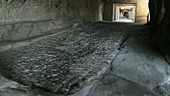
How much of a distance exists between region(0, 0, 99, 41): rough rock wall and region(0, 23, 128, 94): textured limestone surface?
30 cm

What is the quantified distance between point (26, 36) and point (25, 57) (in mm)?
924

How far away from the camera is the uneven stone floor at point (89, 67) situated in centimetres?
235

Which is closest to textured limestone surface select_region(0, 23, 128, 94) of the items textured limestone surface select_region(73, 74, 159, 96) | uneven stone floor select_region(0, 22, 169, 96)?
uneven stone floor select_region(0, 22, 169, 96)

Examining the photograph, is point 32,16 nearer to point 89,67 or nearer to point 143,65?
point 89,67

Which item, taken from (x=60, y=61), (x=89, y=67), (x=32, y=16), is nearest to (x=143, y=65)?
(x=89, y=67)

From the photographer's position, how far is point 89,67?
2896mm

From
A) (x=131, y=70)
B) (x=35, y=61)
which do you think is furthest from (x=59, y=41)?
(x=131, y=70)

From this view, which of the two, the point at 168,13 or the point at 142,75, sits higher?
the point at 168,13

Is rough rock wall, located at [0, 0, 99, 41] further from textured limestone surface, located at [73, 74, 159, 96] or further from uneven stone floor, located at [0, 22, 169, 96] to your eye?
textured limestone surface, located at [73, 74, 159, 96]

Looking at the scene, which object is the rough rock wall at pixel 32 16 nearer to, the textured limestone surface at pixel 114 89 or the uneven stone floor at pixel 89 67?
the uneven stone floor at pixel 89 67

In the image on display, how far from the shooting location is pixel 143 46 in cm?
365

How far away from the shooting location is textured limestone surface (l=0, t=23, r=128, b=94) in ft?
8.20

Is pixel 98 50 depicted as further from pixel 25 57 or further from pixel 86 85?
pixel 86 85

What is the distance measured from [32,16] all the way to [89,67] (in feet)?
5.94
